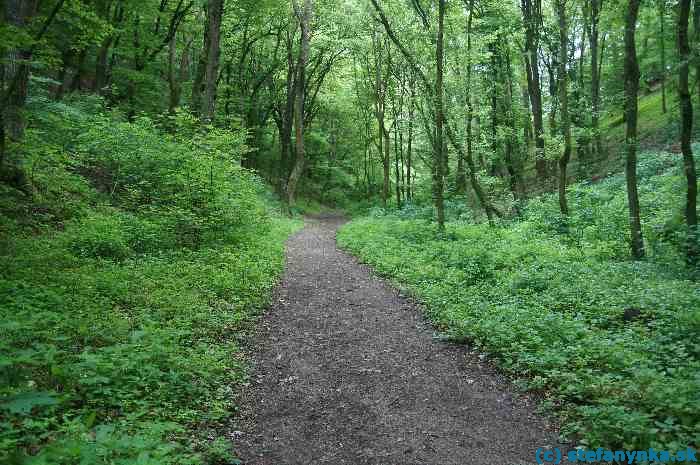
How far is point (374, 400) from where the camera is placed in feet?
17.3

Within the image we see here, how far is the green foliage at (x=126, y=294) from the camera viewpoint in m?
3.70

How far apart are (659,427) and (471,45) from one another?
16359 mm

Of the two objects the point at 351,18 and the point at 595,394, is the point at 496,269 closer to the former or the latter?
the point at 595,394

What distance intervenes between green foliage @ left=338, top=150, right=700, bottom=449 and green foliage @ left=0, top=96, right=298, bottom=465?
359 cm

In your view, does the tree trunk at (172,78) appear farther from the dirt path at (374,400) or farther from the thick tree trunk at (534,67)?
the dirt path at (374,400)

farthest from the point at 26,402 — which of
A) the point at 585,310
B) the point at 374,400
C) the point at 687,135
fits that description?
the point at 687,135

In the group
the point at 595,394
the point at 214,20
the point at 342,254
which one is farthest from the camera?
the point at 342,254

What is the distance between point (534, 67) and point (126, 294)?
65.6 feet

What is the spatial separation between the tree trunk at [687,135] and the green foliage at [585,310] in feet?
1.54

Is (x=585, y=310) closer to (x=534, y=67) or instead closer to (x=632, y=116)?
(x=632, y=116)

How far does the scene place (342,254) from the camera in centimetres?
1536

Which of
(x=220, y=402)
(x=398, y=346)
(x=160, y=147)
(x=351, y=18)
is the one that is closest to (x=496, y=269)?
(x=398, y=346)

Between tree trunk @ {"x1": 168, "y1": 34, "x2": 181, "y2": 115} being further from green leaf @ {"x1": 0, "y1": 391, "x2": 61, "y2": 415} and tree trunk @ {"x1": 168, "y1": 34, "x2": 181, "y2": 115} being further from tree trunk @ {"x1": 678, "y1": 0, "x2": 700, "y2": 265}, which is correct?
green leaf @ {"x1": 0, "y1": 391, "x2": 61, "y2": 415}

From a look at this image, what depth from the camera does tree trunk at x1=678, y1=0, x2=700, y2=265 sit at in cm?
873
